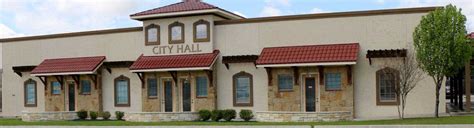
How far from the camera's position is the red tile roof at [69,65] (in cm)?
3098

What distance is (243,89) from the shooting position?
1124 inches

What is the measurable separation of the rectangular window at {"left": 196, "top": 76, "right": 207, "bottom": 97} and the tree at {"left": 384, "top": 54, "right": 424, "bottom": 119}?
328 inches

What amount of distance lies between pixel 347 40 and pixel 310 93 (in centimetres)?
280

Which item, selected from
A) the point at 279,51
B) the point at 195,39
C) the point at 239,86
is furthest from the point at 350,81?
the point at 195,39

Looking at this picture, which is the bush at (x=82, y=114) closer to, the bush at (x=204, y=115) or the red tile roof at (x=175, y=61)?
the red tile roof at (x=175, y=61)

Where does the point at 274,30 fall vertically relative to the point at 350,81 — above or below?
above

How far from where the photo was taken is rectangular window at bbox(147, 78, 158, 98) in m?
30.2

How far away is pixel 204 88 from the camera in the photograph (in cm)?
2920

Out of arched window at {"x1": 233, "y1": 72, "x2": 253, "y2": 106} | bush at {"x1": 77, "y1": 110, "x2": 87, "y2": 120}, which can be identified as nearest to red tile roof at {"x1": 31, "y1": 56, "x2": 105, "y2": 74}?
bush at {"x1": 77, "y1": 110, "x2": 87, "y2": 120}

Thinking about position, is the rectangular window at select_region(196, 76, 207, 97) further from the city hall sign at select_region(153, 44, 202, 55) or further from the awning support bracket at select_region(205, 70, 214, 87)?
the city hall sign at select_region(153, 44, 202, 55)

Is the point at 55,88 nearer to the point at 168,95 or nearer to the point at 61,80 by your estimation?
the point at 61,80

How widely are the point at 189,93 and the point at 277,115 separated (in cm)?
644

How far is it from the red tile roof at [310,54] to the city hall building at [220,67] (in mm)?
47

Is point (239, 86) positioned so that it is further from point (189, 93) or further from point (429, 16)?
point (429, 16)
